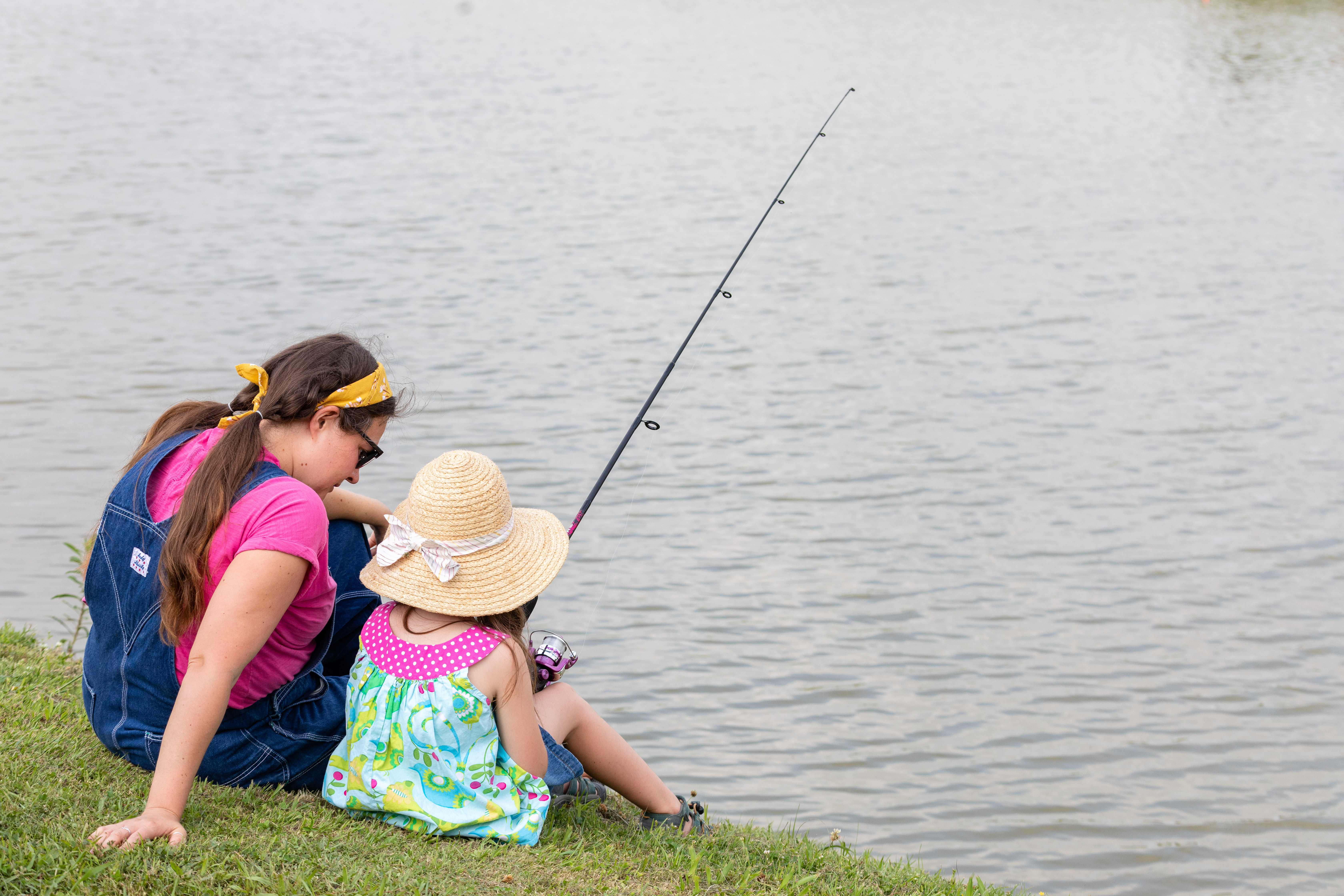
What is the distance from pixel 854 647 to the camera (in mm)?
4969

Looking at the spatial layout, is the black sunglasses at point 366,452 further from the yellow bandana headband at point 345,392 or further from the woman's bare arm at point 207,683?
the woman's bare arm at point 207,683

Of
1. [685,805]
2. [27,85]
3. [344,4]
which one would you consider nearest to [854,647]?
[685,805]

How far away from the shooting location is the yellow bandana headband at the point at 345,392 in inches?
98.3

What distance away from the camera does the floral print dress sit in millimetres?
2430

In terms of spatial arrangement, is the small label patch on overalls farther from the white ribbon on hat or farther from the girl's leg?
the girl's leg

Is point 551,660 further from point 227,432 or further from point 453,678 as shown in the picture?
point 227,432

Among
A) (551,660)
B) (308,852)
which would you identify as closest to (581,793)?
(551,660)

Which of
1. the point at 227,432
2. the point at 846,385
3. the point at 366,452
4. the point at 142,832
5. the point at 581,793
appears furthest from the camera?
the point at 846,385

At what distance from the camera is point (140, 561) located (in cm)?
241

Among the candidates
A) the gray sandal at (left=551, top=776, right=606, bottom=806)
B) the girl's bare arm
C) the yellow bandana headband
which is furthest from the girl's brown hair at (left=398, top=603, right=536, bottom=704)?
the yellow bandana headband

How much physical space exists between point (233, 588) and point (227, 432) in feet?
1.02

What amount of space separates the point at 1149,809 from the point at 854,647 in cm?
126

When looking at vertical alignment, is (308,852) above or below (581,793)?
above

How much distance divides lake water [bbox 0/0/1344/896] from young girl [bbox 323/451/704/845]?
5.26 feet
